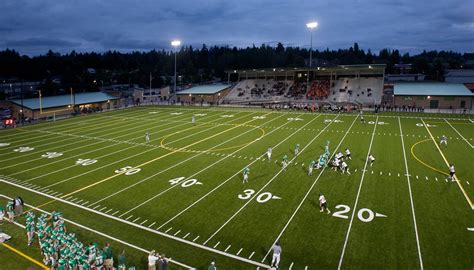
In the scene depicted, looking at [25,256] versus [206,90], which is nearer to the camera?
[25,256]

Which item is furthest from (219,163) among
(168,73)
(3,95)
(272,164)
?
(168,73)

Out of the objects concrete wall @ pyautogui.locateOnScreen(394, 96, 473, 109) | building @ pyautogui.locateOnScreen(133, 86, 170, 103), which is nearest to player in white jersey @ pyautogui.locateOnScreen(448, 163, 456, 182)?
concrete wall @ pyautogui.locateOnScreen(394, 96, 473, 109)

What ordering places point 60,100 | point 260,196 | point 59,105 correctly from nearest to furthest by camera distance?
point 260,196 < point 59,105 < point 60,100

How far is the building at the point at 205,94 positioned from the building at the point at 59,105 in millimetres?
15327

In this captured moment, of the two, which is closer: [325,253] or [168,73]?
[325,253]

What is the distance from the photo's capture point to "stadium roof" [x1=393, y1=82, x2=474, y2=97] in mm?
50494

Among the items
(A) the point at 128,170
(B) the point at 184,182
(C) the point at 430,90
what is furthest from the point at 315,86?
(B) the point at 184,182

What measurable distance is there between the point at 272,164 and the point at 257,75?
2154 inches

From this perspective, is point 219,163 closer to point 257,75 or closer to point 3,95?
point 257,75

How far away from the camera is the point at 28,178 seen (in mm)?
19547

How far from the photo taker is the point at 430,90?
174 ft

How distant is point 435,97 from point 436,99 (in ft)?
1.20

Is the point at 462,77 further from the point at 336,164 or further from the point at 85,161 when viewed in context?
the point at 85,161

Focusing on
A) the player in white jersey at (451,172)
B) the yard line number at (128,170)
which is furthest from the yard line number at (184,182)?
the player in white jersey at (451,172)
